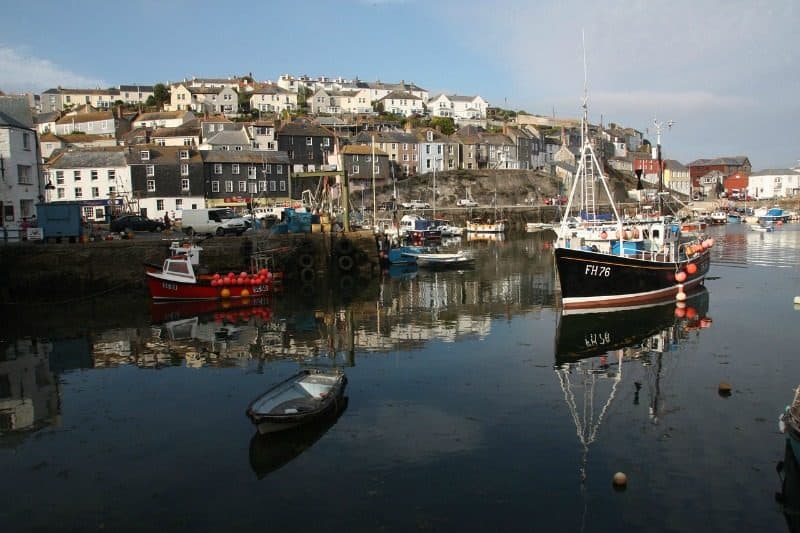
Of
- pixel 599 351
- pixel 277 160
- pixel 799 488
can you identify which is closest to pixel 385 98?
pixel 277 160

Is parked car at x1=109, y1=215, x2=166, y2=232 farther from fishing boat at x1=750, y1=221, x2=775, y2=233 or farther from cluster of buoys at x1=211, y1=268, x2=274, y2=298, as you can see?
fishing boat at x1=750, y1=221, x2=775, y2=233

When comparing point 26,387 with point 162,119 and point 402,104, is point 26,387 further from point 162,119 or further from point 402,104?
point 402,104

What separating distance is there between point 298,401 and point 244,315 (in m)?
16.9

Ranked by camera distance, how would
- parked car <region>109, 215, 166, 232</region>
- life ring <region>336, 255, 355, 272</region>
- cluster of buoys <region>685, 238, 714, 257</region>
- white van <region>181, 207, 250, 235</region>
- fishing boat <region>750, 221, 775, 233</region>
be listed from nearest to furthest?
cluster of buoys <region>685, 238, 714, 257</region> < life ring <region>336, 255, 355, 272</region> < white van <region>181, 207, 250, 235</region> < parked car <region>109, 215, 166, 232</region> < fishing boat <region>750, 221, 775, 233</region>

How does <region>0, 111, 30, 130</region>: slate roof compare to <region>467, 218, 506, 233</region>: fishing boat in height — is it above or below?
above

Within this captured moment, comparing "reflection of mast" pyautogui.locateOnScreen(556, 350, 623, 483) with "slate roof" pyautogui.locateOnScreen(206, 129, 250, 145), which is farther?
"slate roof" pyautogui.locateOnScreen(206, 129, 250, 145)

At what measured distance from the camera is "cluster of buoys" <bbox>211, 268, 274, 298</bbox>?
36406mm

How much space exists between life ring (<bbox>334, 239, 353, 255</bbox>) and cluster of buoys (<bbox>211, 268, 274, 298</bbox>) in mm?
8721

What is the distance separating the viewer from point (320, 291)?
39.7 metres

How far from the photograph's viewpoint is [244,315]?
32469mm

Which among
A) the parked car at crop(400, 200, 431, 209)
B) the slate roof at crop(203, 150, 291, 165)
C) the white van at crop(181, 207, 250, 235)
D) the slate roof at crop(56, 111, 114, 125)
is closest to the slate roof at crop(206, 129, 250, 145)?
the slate roof at crop(203, 150, 291, 165)

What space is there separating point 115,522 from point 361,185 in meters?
84.5

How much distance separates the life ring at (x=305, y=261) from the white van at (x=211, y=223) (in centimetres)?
556

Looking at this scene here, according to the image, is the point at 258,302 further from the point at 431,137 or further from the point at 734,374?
the point at 431,137
